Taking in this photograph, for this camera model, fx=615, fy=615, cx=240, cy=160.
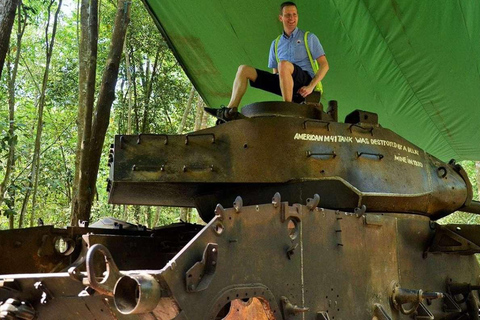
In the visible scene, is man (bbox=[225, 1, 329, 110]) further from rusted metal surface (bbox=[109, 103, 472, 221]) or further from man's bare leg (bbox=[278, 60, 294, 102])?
rusted metal surface (bbox=[109, 103, 472, 221])

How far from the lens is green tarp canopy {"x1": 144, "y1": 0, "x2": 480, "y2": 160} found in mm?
9383

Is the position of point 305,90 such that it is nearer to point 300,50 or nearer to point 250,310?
point 300,50

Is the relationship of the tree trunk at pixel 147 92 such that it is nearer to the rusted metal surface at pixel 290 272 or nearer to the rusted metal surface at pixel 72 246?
the rusted metal surface at pixel 72 246

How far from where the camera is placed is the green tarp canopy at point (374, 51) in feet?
30.8

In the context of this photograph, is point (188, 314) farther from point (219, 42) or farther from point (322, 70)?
point (219, 42)

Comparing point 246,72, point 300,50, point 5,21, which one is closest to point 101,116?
point 5,21

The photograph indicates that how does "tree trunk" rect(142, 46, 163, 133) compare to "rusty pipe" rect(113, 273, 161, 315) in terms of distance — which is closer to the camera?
"rusty pipe" rect(113, 273, 161, 315)

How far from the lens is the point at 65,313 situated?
12.3 ft

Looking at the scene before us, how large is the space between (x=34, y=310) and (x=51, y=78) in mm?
16701

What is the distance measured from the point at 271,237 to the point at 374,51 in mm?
7260

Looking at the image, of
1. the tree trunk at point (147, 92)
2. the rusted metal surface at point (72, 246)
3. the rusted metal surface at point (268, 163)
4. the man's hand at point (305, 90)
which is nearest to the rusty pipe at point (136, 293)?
the rusted metal surface at point (268, 163)

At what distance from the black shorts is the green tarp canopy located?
3.34 metres

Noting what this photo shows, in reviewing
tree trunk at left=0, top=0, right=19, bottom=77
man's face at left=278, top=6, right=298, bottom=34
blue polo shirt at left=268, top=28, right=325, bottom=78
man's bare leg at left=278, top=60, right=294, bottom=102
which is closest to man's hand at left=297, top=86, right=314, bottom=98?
man's bare leg at left=278, top=60, right=294, bottom=102

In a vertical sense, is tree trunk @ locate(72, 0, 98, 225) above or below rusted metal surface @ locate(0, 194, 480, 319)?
above
